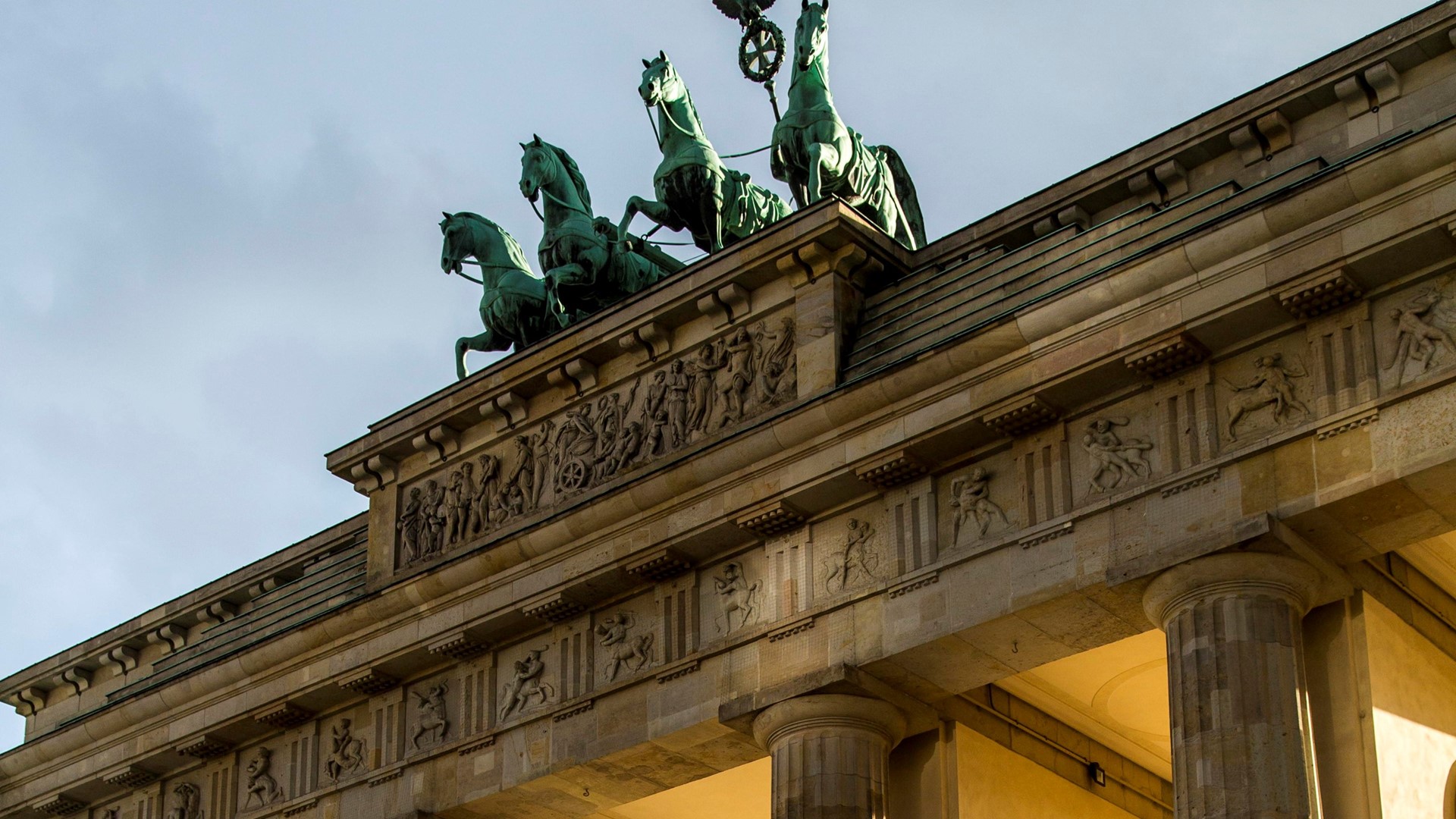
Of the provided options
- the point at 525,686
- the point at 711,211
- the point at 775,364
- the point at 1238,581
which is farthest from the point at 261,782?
the point at 1238,581

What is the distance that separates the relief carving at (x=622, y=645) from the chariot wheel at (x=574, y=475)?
5.89ft

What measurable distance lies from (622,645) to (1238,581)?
25.7 feet

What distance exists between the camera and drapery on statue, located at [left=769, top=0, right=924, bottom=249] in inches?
1216

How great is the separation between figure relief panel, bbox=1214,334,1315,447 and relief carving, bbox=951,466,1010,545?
2638 millimetres

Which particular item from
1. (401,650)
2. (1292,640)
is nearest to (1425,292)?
(1292,640)

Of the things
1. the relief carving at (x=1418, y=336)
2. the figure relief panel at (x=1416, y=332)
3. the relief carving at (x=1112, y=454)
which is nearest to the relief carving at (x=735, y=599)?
the relief carving at (x=1112, y=454)

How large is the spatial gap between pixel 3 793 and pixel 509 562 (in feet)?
34.7

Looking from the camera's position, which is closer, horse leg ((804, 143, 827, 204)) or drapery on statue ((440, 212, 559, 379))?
horse leg ((804, 143, 827, 204))

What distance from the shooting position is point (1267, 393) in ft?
79.6

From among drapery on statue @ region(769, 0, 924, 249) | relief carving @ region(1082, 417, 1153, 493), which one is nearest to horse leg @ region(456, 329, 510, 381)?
drapery on statue @ region(769, 0, 924, 249)

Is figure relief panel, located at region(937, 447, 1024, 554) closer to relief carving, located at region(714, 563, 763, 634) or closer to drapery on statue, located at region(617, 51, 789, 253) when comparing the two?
relief carving, located at region(714, 563, 763, 634)

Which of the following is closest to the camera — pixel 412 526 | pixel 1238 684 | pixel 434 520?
pixel 1238 684

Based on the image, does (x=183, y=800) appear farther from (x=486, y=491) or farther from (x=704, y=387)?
(x=704, y=387)

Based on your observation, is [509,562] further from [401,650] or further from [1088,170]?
[1088,170]
